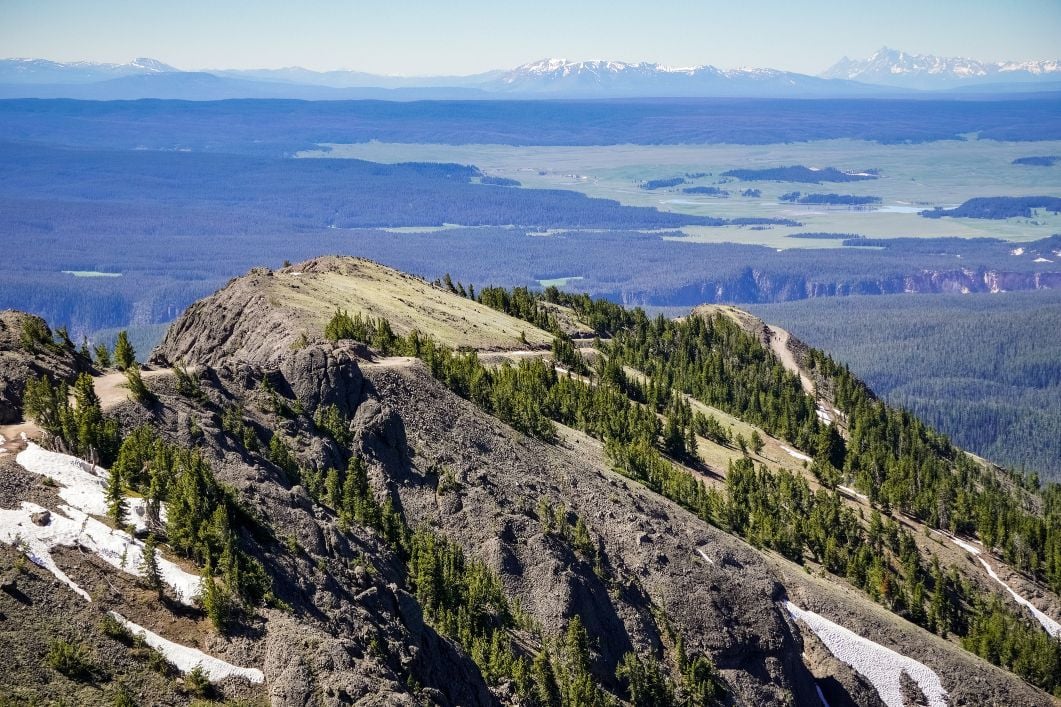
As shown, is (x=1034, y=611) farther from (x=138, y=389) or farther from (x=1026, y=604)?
(x=138, y=389)

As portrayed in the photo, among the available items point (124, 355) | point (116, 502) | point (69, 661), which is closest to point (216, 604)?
point (69, 661)

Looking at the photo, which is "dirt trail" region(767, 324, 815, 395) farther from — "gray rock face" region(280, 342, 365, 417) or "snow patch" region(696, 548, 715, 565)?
"gray rock face" region(280, 342, 365, 417)

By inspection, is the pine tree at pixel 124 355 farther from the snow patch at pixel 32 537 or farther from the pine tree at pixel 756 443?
the pine tree at pixel 756 443

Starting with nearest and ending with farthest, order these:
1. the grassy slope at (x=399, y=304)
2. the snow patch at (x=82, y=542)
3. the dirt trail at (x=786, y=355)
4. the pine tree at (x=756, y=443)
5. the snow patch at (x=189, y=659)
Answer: the snow patch at (x=189, y=659)
the snow patch at (x=82, y=542)
the grassy slope at (x=399, y=304)
the pine tree at (x=756, y=443)
the dirt trail at (x=786, y=355)

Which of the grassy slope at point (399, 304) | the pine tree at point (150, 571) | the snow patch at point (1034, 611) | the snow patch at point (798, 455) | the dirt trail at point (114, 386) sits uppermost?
the dirt trail at point (114, 386)

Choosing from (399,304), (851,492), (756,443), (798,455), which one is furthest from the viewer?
(798,455)

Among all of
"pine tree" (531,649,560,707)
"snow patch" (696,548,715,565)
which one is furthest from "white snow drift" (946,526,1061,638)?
"pine tree" (531,649,560,707)

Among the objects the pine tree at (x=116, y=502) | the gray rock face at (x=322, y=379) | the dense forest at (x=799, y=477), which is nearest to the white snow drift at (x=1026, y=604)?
the dense forest at (x=799, y=477)
